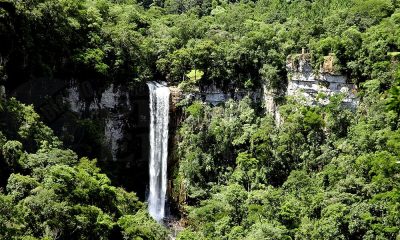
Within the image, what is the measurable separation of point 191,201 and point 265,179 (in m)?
4.66

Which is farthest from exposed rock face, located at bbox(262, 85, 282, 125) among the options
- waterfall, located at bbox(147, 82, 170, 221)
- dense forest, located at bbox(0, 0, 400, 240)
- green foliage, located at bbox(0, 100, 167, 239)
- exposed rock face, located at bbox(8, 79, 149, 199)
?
green foliage, located at bbox(0, 100, 167, 239)

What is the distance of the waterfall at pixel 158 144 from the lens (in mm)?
33312

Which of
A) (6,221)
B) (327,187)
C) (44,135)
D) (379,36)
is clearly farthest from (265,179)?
(6,221)

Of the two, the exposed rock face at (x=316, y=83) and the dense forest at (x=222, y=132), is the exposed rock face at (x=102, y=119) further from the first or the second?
the exposed rock face at (x=316, y=83)

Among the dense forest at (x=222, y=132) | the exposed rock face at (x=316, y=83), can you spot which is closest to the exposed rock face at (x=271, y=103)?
the dense forest at (x=222, y=132)

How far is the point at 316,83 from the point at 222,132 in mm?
6139

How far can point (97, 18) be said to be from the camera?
108ft

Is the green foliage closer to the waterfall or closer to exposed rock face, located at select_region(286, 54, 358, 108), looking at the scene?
the waterfall

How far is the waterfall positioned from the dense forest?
2.68 ft

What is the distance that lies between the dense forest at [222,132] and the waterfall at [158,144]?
82cm

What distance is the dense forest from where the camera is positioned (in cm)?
2266

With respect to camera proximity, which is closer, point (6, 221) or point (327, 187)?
point (6, 221)

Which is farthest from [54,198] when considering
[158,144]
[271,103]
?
[271,103]

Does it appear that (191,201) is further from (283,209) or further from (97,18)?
(97,18)
